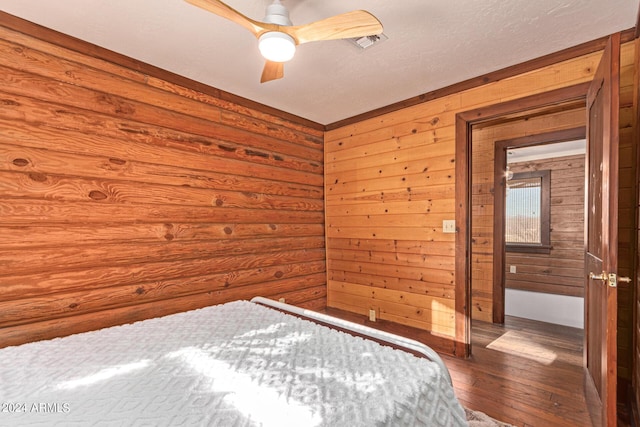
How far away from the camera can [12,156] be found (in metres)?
1.74

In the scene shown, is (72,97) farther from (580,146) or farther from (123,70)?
(580,146)

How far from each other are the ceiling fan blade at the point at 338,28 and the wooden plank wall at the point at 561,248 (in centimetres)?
388

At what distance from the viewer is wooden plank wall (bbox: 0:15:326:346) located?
1.77m

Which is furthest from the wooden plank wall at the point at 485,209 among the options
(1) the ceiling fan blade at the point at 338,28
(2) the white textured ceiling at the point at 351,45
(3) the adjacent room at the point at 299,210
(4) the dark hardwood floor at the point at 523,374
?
(1) the ceiling fan blade at the point at 338,28

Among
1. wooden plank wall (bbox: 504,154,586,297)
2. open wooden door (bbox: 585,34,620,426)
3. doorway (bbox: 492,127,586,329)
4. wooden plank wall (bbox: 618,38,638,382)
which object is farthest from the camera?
wooden plank wall (bbox: 504,154,586,297)

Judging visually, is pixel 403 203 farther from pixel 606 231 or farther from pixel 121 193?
pixel 121 193

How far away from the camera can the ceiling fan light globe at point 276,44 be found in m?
1.41

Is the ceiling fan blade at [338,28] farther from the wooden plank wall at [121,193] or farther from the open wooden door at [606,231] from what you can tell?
the wooden plank wall at [121,193]

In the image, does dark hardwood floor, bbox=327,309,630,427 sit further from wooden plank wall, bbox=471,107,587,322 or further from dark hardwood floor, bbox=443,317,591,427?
wooden plank wall, bbox=471,107,587,322

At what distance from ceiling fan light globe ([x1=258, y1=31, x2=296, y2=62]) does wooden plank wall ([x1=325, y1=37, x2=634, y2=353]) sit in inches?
71.0

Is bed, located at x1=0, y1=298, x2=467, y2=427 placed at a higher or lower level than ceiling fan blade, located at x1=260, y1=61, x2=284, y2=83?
lower

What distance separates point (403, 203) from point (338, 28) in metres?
1.96

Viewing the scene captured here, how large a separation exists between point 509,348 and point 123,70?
411 centimetres

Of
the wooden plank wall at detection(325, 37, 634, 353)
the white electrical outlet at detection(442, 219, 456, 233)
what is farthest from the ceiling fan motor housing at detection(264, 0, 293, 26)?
the white electrical outlet at detection(442, 219, 456, 233)
